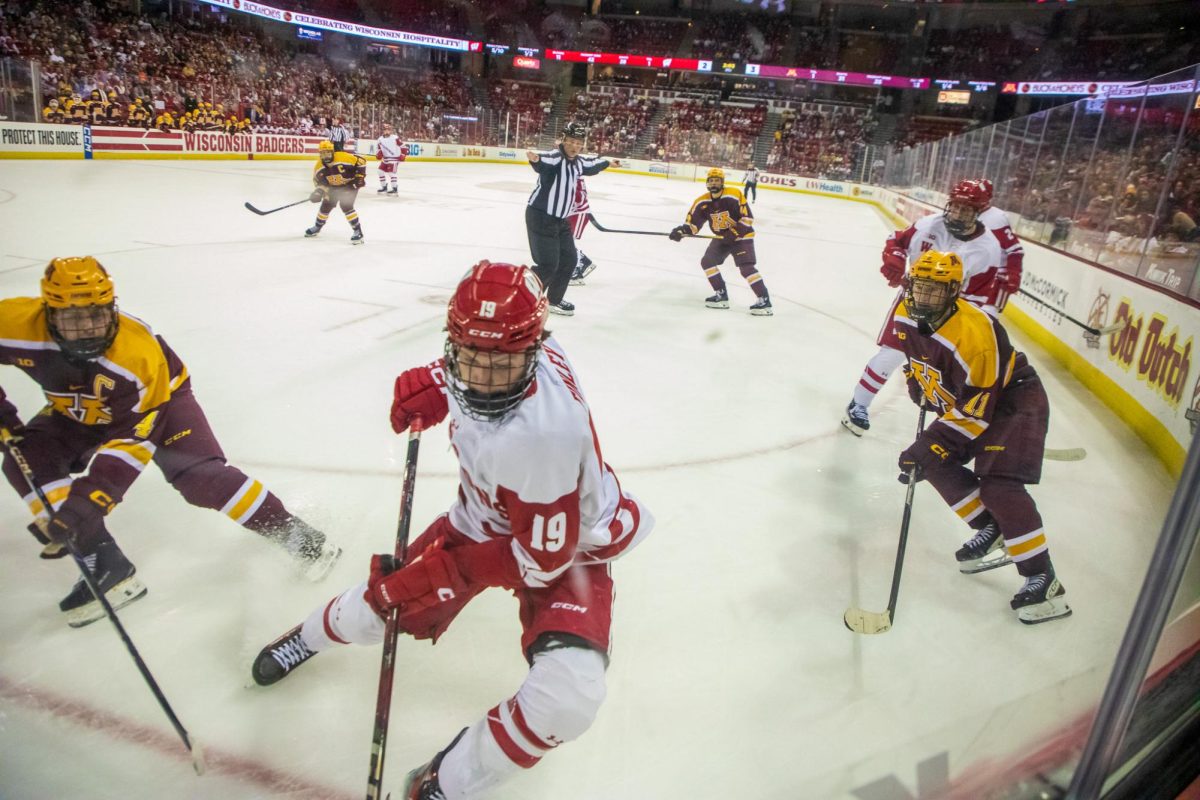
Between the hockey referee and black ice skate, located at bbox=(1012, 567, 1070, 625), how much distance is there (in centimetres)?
371

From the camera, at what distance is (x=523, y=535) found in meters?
1.34

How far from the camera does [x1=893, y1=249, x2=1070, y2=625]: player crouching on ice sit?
2.25 m

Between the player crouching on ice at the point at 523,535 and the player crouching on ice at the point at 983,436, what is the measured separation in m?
1.37

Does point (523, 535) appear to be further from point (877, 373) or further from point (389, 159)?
point (389, 159)

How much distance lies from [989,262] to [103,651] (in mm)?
4235

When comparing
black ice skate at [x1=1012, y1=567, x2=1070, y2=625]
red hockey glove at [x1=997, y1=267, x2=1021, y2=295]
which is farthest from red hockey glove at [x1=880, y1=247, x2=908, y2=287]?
black ice skate at [x1=1012, y1=567, x2=1070, y2=625]

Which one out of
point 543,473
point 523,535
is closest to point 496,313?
point 543,473

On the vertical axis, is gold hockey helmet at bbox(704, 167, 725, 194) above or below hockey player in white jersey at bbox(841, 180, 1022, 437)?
above

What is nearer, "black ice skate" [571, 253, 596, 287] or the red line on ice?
the red line on ice

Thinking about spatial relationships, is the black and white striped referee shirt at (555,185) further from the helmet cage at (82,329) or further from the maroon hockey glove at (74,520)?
the maroon hockey glove at (74,520)

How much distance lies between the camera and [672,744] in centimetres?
165

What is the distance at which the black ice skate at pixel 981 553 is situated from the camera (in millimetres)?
2449

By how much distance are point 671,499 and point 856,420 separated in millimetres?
1363

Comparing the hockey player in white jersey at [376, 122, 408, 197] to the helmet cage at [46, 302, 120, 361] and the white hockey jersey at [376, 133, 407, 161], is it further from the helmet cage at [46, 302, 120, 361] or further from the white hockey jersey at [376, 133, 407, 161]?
the helmet cage at [46, 302, 120, 361]
